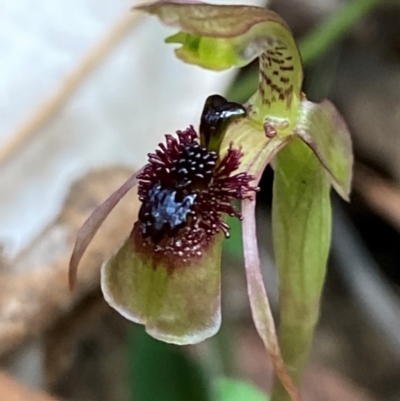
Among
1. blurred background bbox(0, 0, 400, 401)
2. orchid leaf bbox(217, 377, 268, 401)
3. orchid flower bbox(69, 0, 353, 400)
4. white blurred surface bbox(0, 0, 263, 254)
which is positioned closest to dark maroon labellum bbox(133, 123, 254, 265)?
orchid flower bbox(69, 0, 353, 400)

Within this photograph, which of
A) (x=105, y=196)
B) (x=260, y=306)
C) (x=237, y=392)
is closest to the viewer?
(x=260, y=306)

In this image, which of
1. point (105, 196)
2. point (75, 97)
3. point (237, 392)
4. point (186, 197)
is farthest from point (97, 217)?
point (75, 97)

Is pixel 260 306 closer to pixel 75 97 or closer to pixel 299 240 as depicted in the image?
pixel 299 240

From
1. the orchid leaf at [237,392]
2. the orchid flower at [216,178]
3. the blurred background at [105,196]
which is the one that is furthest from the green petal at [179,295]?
the blurred background at [105,196]

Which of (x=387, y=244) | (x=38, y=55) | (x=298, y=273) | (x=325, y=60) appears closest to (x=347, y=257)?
(x=387, y=244)

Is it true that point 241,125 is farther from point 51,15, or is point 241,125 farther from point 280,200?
point 51,15

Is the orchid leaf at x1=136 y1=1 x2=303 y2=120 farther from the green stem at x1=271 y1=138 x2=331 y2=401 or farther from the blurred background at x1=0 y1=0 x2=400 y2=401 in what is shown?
the blurred background at x1=0 y1=0 x2=400 y2=401
